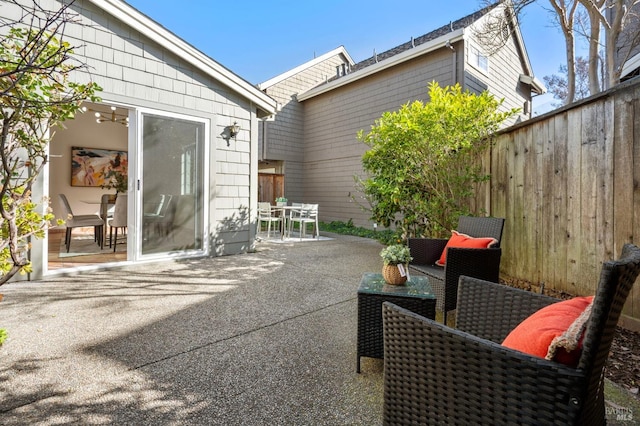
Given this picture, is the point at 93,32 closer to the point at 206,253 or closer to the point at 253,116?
the point at 253,116

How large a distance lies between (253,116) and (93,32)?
2415 mm

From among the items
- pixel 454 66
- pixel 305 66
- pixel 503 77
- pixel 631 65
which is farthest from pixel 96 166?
pixel 631 65

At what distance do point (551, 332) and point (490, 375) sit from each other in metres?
0.23

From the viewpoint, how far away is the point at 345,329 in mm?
2607

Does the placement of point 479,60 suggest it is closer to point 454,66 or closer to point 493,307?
point 454,66

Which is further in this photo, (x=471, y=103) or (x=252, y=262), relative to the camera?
(x=252, y=262)

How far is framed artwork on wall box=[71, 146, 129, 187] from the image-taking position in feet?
27.0

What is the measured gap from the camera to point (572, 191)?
3.07 meters

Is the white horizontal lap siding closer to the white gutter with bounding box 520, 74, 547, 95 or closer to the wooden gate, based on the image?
the white gutter with bounding box 520, 74, 547, 95

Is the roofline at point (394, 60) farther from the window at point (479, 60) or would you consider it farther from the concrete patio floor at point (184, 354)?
the concrete patio floor at point (184, 354)

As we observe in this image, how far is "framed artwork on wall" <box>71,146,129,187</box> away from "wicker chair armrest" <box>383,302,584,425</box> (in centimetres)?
862

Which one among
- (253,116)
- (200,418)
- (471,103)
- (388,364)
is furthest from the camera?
(253,116)

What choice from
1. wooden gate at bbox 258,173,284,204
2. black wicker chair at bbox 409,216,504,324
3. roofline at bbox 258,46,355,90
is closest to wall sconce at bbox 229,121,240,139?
black wicker chair at bbox 409,216,504,324

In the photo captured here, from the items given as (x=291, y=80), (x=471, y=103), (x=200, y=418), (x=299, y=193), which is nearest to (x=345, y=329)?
(x=200, y=418)
